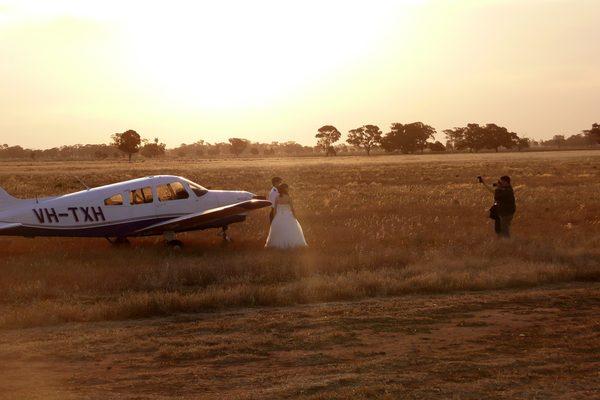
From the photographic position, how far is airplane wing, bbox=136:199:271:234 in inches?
653

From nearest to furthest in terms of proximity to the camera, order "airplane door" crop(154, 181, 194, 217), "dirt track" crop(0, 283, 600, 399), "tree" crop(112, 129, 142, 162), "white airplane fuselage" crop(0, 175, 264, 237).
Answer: "dirt track" crop(0, 283, 600, 399)
"white airplane fuselage" crop(0, 175, 264, 237)
"airplane door" crop(154, 181, 194, 217)
"tree" crop(112, 129, 142, 162)

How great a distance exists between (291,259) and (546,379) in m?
7.65

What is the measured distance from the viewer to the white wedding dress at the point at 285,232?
15.8 m

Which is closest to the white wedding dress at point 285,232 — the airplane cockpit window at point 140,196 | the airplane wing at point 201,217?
the airplane wing at point 201,217

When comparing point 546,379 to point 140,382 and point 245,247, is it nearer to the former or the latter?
point 140,382

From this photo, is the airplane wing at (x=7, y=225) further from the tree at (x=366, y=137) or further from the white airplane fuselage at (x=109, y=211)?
the tree at (x=366, y=137)

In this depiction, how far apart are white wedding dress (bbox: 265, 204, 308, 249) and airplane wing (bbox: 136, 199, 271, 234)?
2.23 ft

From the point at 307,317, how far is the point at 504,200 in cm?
783

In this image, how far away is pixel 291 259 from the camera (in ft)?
46.7

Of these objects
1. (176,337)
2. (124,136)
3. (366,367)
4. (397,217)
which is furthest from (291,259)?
(124,136)

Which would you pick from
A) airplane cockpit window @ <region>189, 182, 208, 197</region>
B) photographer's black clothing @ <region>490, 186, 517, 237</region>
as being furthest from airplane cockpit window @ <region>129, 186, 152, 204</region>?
photographer's black clothing @ <region>490, 186, 517, 237</region>

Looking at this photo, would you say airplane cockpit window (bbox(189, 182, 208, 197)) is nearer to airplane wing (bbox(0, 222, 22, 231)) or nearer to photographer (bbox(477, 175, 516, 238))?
airplane wing (bbox(0, 222, 22, 231))

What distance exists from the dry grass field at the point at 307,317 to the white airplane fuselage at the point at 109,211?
0.52 m

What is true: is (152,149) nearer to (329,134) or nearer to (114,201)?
(329,134)
